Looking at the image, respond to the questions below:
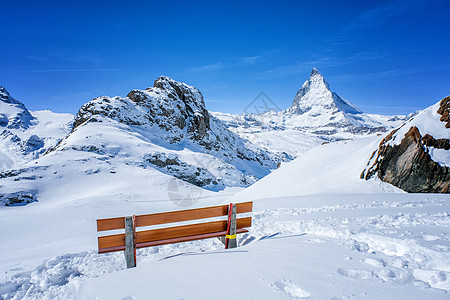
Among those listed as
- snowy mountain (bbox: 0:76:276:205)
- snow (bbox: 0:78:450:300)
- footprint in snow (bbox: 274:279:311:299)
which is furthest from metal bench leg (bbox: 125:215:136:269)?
snowy mountain (bbox: 0:76:276:205)

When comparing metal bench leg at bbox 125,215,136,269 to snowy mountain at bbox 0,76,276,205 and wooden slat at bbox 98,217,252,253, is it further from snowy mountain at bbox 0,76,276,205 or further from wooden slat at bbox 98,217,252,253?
snowy mountain at bbox 0,76,276,205

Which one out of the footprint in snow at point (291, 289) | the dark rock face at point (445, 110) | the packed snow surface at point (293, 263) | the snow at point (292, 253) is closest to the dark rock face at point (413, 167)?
the snow at point (292, 253)

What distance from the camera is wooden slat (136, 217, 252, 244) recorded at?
4875mm

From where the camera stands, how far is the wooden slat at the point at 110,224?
4437mm

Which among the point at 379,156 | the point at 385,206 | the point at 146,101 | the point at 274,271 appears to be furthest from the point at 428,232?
the point at 146,101

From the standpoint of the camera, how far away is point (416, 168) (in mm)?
11133

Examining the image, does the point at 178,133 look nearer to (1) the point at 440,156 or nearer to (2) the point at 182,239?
(1) the point at 440,156

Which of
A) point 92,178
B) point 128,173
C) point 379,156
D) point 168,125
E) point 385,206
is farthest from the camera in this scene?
point 168,125

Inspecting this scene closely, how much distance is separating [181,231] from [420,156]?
12.6 m

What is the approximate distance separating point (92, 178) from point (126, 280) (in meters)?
34.6

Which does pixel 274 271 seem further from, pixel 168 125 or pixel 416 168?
pixel 168 125

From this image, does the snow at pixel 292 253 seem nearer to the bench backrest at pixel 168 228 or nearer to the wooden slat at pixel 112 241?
the bench backrest at pixel 168 228

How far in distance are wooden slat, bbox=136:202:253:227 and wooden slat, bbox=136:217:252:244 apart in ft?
0.81

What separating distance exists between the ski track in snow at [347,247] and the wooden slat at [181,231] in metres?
0.47
